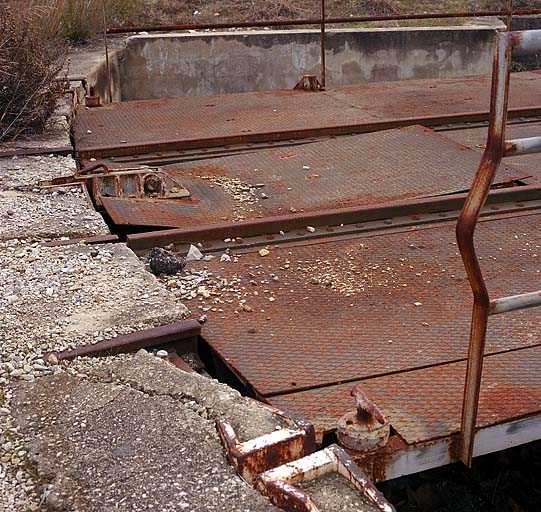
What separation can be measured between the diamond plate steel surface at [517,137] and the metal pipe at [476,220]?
2482 millimetres

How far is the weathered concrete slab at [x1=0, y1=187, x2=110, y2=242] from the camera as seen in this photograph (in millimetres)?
3322

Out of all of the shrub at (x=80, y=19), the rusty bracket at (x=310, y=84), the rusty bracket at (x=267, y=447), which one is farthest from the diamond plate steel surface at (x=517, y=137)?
the shrub at (x=80, y=19)

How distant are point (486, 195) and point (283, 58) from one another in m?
8.13

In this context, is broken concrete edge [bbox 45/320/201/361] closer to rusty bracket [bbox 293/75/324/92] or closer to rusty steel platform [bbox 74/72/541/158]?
rusty steel platform [bbox 74/72/541/158]

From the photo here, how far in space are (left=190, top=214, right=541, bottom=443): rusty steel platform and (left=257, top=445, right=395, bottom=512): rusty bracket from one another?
33 cm

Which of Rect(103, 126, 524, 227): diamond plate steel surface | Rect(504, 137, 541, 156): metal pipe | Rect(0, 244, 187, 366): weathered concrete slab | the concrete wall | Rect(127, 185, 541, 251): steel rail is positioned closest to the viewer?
Rect(504, 137, 541, 156): metal pipe

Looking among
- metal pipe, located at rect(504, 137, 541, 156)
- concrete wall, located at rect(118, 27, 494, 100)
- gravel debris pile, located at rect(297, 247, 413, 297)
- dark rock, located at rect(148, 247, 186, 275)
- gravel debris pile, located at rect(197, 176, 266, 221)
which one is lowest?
concrete wall, located at rect(118, 27, 494, 100)

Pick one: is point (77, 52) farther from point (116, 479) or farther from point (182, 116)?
point (116, 479)

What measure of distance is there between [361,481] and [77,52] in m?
7.40

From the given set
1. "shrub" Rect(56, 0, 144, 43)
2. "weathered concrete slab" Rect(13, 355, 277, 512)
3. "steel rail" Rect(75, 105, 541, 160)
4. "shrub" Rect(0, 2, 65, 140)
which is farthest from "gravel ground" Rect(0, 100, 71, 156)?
"shrub" Rect(56, 0, 144, 43)

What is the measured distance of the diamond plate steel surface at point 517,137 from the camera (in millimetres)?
4507

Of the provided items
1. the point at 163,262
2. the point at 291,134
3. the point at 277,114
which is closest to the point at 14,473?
the point at 163,262

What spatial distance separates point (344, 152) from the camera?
15.6 ft

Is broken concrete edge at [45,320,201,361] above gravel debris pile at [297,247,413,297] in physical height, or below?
above
